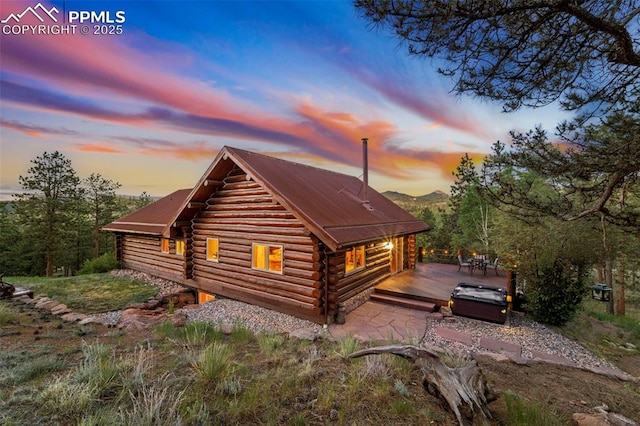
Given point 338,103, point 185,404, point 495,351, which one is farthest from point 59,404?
point 338,103

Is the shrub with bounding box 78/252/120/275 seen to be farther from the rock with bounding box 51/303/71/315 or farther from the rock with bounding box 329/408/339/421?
the rock with bounding box 329/408/339/421

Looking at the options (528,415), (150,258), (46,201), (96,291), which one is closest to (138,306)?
(96,291)

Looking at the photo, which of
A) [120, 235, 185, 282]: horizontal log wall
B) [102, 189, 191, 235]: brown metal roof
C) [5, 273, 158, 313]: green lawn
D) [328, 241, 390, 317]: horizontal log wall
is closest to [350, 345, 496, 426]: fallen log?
[328, 241, 390, 317]: horizontal log wall

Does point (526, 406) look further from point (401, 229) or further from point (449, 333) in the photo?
point (401, 229)

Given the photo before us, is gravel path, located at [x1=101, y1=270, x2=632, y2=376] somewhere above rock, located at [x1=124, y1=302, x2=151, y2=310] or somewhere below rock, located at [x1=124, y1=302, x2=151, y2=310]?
above

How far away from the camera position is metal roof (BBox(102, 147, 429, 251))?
7.19m

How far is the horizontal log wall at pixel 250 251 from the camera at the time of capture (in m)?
7.64

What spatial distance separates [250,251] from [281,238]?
5.14ft

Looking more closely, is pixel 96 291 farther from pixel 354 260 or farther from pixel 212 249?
pixel 354 260

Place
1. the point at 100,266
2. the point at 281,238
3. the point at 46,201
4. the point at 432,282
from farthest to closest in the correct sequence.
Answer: the point at 46,201, the point at 100,266, the point at 432,282, the point at 281,238

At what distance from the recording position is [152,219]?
47.8ft

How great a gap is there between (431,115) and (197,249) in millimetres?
12714

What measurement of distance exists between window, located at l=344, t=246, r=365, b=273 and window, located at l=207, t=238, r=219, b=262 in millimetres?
5191

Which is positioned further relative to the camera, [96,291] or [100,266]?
[100,266]
